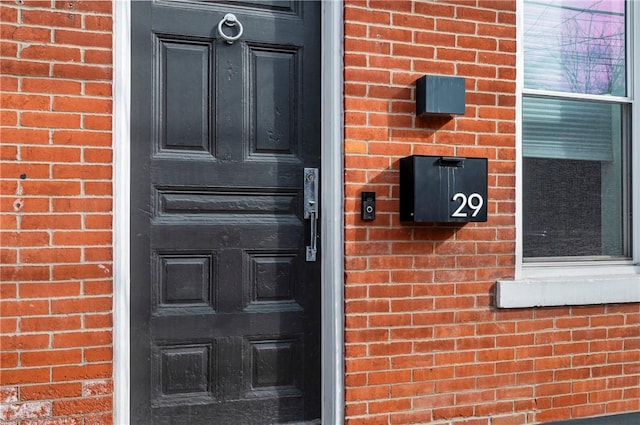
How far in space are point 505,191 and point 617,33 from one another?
58.5 inches

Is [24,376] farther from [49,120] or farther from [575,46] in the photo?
[575,46]

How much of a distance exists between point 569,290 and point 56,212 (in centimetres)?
287

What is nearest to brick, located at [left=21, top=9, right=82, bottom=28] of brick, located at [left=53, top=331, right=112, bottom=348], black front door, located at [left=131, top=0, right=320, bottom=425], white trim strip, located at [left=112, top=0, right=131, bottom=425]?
white trim strip, located at [left=112, top=0, right=131, bottom=425]

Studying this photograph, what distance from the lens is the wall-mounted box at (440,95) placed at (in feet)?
10.0

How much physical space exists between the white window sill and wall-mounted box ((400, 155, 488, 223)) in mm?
501

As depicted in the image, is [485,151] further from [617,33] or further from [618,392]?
[618,392]

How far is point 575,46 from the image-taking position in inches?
144

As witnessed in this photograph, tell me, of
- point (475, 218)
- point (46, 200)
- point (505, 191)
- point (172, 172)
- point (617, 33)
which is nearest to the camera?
point (46, 200)

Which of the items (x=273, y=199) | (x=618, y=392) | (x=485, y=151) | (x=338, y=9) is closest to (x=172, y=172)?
(x=273, y=199)

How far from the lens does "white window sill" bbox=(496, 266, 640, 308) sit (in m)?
3.24

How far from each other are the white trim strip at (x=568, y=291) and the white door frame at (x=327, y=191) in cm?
100

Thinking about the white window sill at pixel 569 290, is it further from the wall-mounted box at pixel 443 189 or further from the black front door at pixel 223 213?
the black front door at pixel 223 213

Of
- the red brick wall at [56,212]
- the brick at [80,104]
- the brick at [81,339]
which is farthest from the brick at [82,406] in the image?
the brick at [80,104]

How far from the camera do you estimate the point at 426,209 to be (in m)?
3.00
